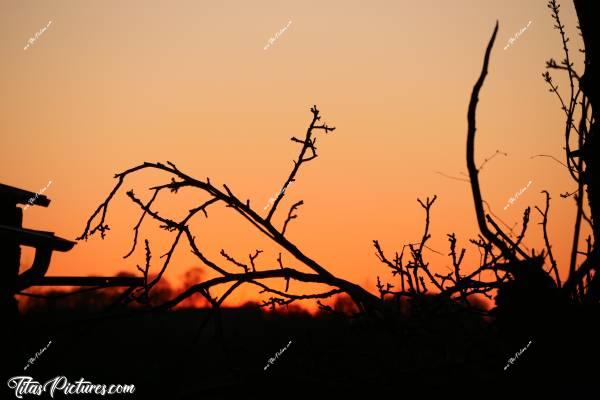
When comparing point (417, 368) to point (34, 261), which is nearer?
point (417, 368)

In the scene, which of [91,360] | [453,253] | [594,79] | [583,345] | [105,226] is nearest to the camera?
[583,345]

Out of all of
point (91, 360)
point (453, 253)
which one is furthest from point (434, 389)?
point (91, 360)

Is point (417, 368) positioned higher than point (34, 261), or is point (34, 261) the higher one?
point (34, 261)

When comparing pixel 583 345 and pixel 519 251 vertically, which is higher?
pixel 519 251

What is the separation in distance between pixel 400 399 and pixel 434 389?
0.11 metres

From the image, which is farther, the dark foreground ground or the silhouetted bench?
the silhouetted bench

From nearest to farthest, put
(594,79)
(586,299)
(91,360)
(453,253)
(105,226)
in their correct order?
(586,299)
(594,79)
(105,226)
(453,253)
(91,360)

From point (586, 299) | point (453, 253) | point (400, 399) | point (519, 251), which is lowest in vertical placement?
point (400, 399)

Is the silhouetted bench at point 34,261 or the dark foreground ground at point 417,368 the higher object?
the silhouetted bench at point 34,261

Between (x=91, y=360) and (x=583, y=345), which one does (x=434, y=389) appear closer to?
(x=583, y=345)

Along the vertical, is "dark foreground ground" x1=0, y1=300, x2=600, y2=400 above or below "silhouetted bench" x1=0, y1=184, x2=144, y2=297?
below

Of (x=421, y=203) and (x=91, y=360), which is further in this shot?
(x=91, y=360)

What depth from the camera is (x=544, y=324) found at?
158cm

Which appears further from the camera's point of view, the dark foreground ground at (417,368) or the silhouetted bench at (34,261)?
the silhouetted bench at (34,261)
